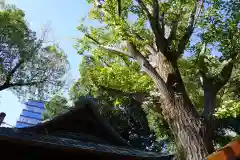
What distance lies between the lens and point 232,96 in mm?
13875

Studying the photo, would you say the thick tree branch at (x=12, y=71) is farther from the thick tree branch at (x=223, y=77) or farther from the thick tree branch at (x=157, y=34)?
the thick tree branch at (x=223, y=77)

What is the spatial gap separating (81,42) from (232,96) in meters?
8.28

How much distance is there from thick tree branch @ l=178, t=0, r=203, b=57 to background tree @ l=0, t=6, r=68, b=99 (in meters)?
12.1

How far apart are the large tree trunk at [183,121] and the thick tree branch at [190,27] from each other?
0.94 meters

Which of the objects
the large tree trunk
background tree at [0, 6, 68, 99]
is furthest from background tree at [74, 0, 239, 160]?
background tree at [0, 6, 68, 99]

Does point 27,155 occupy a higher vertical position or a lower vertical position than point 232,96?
lower

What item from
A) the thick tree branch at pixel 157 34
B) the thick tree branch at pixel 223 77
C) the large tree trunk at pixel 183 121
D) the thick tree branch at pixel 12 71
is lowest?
the large tree trunk at pixel 183 121

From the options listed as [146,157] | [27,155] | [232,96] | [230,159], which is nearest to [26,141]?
[27,155]

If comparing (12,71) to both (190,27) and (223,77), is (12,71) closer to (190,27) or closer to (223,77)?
(190,27)

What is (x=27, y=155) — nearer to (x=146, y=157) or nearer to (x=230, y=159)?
(x=146, y=157)

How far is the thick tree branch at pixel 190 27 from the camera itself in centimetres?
738

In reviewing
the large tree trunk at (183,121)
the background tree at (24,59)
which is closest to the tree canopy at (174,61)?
the large tree trunk at (183,121)

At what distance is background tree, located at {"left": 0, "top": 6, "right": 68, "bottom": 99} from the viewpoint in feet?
54.4

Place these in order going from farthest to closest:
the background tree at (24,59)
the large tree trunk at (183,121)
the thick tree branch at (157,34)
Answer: the background tree at (24,59) → the thick tree branch at (157,34) → the large tree trunk at (183,121)
